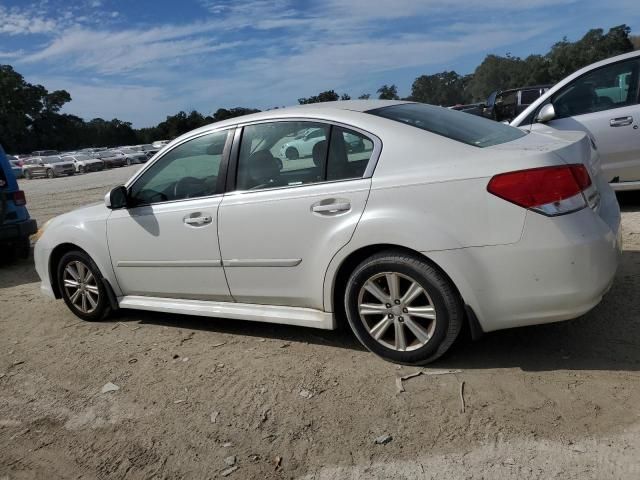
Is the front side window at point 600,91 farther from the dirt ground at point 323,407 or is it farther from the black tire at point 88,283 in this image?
the black tire at point 88,283

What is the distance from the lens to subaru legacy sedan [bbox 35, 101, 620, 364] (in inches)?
119

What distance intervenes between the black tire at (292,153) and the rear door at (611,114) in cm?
399

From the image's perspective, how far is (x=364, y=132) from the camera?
3551 millimetres

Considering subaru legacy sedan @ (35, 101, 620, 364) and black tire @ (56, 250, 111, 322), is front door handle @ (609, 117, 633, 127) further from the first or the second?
black tire @ (56, 250, 111, 322)

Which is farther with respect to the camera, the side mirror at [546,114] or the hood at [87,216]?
the side mirror at [546,114]

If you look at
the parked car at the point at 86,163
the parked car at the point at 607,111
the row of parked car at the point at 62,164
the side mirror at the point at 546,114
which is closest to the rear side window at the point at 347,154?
the parked car at the point at 607,111

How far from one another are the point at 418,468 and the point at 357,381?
885 mm

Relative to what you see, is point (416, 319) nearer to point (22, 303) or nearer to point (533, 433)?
point (533, 433)

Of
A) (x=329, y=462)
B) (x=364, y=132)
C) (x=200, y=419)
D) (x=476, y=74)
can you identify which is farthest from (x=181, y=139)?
(x=476, y=74)

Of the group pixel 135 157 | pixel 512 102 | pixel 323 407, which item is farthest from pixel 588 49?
pixel 323 407

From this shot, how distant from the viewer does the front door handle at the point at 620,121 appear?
636cm

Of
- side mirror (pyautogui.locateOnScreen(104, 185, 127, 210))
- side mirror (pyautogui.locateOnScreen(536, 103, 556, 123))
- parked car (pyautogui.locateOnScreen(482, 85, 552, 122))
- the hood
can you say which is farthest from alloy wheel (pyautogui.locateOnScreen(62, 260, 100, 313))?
parked car (pyautogui.locateOnScreen(482, 85, 552, 122))

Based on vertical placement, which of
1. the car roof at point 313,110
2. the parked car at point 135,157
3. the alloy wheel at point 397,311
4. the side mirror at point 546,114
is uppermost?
the car roof at point 313,110

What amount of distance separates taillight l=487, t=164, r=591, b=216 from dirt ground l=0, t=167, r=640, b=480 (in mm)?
965
